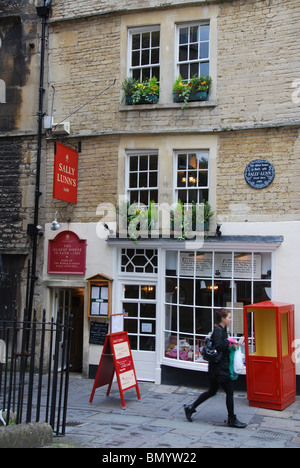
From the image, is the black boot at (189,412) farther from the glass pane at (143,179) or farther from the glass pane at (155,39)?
the glass pane at (155,39)

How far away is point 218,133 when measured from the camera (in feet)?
34.5

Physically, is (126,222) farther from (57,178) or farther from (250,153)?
(250,153)

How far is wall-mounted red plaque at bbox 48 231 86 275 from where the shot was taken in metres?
11.4

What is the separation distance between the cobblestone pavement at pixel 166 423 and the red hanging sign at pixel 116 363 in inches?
16.2

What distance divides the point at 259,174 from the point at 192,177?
5.01 feet

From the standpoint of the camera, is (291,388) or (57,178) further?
(57,178)

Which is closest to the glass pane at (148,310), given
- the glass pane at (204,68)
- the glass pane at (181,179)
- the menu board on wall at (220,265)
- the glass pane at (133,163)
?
the menu board on wall at (220,265)

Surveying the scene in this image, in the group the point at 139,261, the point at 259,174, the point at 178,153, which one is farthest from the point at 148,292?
the point at 259,174

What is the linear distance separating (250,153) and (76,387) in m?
6.28

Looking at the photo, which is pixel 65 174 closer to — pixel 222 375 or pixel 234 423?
pixel 222 375

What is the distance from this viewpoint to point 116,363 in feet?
27.9

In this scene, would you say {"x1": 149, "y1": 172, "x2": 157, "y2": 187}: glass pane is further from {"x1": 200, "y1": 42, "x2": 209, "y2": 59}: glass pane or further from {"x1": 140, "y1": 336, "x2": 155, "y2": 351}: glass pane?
{"x1": 140, "y1": 336, "x2": 155, "y2": 351}: glass pane

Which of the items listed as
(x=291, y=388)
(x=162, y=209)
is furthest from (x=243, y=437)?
(x=162, y=209)
